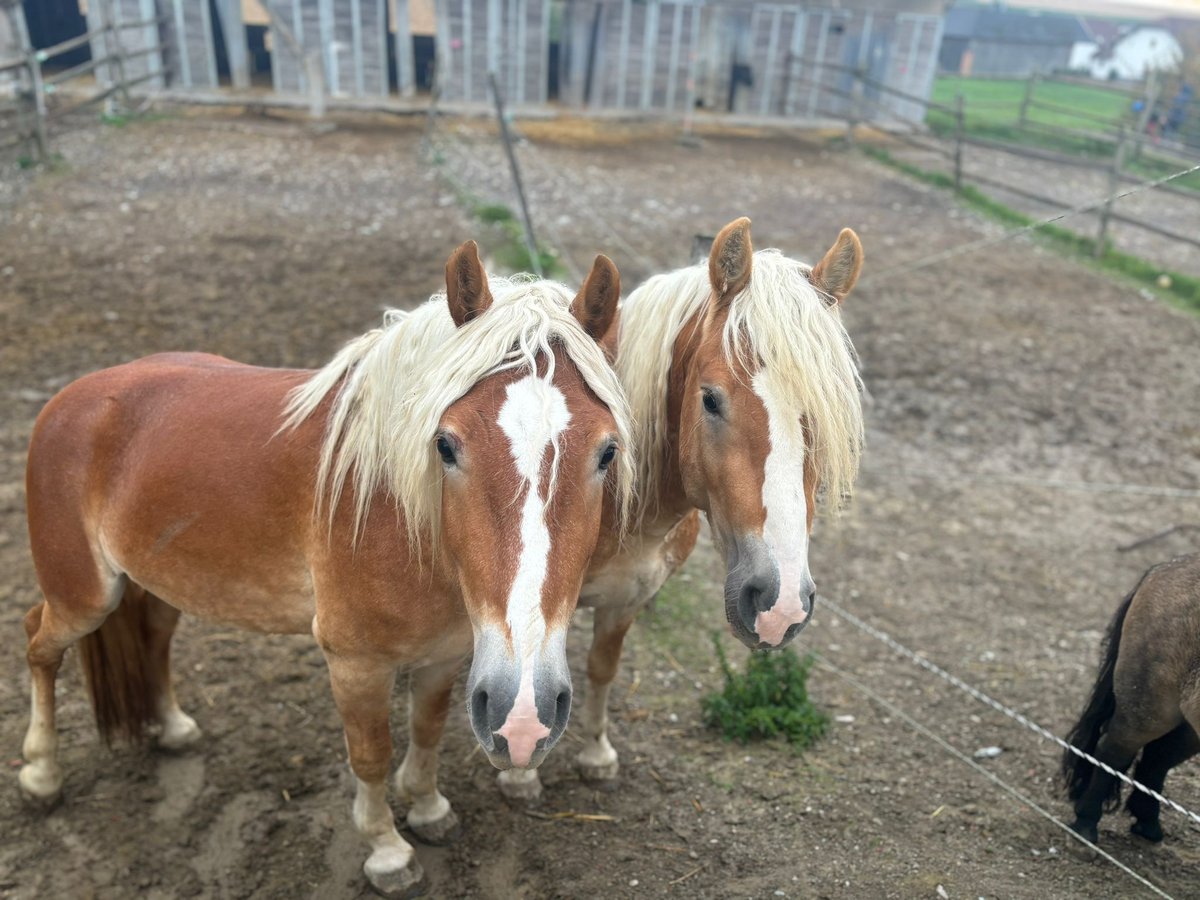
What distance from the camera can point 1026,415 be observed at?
703 cm

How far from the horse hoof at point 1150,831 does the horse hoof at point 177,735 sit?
3555 mm

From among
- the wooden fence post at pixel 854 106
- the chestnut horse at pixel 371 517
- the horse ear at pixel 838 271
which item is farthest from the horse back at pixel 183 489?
the wooden fence post at pixel 854 106

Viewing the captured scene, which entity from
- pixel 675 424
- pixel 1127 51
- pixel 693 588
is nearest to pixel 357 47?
pixel 693 588

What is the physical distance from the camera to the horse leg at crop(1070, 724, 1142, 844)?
9.51 feet

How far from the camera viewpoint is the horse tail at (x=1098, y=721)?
3.00 m

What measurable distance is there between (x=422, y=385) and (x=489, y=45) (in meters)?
→ 16.1

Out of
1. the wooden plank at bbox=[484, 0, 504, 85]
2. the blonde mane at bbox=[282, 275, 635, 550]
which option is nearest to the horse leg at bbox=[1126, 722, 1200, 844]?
the blonde mane at bbox=[282, 275, 635, 550]

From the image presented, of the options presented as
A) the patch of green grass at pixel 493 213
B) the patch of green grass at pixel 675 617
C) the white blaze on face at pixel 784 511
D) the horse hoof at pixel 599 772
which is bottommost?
the patch of green grass at pixel 675 617

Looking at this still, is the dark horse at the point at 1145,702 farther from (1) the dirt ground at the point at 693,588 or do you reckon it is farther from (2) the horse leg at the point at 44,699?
(2) the horse leg at the point at 44,699

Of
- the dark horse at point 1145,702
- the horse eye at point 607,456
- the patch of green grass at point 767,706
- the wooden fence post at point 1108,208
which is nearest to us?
the horse eye at point 607,456

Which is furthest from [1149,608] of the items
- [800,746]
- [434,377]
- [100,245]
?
[100,245]

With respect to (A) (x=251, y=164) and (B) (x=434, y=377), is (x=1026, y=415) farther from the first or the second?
(A) (x=251, y=164)

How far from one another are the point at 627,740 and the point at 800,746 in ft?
2.36

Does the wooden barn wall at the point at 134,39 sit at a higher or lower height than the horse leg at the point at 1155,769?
higher
